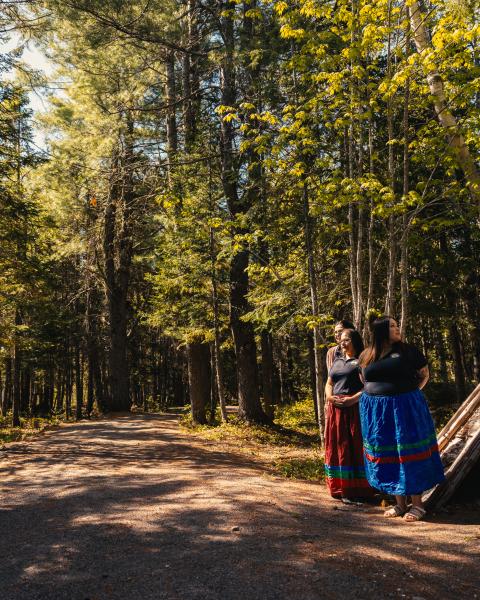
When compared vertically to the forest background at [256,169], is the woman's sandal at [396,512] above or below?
below

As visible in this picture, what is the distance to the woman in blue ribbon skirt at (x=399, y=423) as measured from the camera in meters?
4.73

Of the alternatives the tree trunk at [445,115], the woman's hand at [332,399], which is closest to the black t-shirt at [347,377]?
the woman's hand at [332,399]

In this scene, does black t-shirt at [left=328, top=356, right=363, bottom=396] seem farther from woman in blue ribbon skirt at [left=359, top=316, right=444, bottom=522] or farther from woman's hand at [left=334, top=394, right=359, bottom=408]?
woman in blue ribbon skirt at [left=359, top=316, right=444, bottom=522]

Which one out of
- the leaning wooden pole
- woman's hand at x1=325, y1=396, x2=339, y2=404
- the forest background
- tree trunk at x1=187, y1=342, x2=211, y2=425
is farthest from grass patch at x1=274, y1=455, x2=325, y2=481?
tree trunk at x1=187, y1=342, x2=211, y2=425

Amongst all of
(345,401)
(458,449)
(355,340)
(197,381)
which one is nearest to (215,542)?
(345,401)

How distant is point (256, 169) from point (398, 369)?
8518mm

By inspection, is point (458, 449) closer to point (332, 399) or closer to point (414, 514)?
point (414, 514)

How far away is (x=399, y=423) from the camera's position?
475cm

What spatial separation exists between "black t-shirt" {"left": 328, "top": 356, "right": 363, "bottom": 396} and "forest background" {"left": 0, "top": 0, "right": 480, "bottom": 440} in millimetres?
1212

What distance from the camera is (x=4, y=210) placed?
1255cm

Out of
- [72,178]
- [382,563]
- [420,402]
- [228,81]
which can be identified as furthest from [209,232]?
[382,563]

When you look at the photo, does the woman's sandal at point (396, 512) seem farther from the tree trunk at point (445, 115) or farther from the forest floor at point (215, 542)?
the tree trunk at point (445, 115)

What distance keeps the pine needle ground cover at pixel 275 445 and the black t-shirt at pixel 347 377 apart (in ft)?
8.02

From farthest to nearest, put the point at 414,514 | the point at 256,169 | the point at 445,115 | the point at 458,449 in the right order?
the point at 256,169, the point at 445,115, the point at 458,449, the point at 414,514
